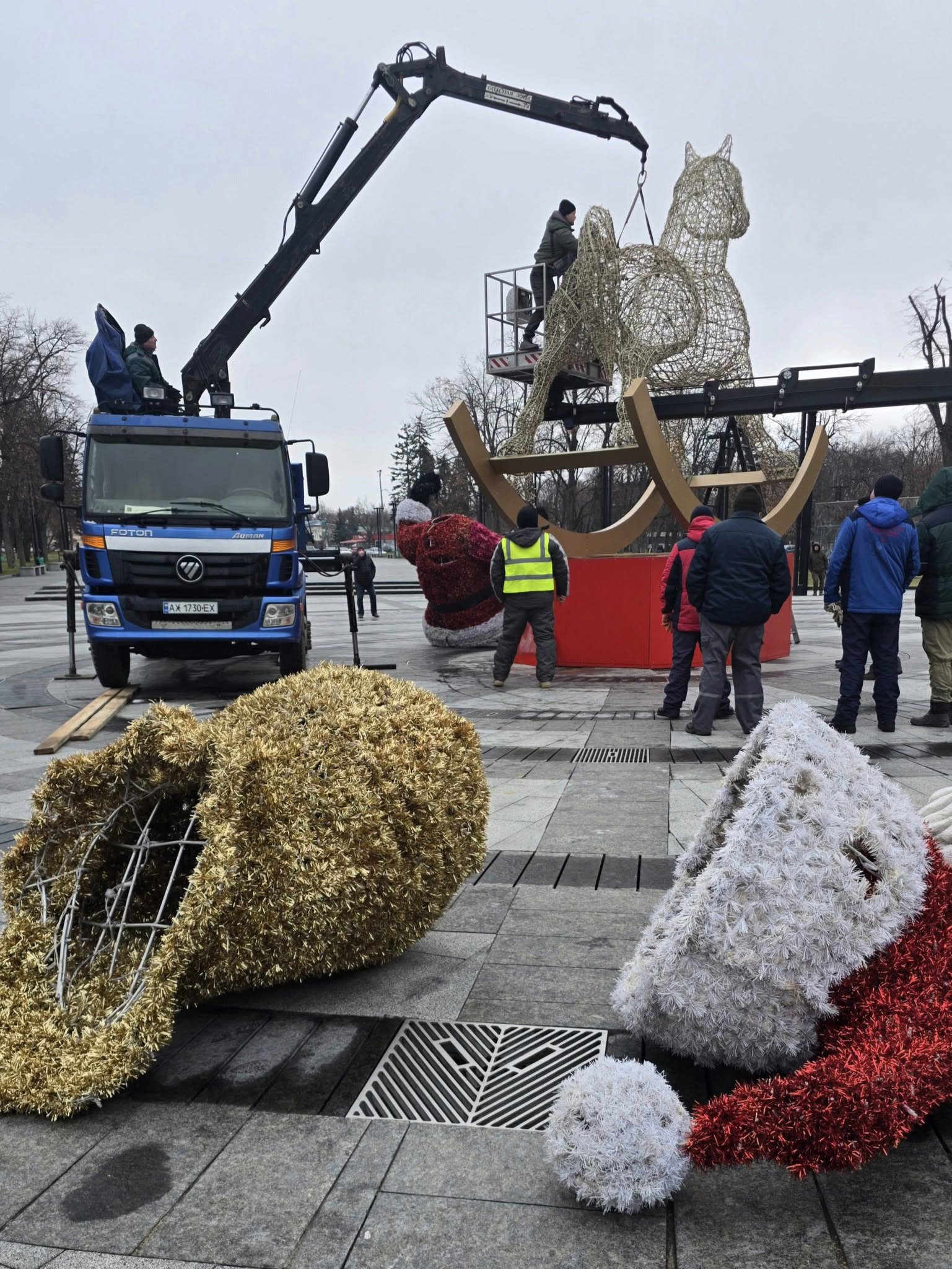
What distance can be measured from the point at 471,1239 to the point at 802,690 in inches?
316

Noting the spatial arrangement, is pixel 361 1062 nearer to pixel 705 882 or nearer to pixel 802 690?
pixel 705 882

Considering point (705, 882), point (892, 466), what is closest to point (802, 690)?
point (705, 882)

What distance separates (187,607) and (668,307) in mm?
7617

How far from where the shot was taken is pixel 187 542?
31.2 feet

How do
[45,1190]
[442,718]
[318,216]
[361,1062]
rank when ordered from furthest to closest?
1. [318,216]
2. [442,718]
3. [361,1062]
4. [45,1190]

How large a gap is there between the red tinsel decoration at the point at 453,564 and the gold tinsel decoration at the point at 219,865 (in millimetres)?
10348

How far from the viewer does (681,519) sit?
11.9 meters

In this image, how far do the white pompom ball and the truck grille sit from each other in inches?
325

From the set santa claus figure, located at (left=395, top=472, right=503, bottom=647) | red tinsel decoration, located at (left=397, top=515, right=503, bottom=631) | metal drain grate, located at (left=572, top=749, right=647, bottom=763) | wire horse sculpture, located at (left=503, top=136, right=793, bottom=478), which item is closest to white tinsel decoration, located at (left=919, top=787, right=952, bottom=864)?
metal drain grate, located at (left=572, top=749, right=647, bottom=763)

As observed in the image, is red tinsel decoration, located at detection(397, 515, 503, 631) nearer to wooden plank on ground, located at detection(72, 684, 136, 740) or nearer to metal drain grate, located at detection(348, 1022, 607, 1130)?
wooden plank on ground, located at detection(72, 684, 136, 740)

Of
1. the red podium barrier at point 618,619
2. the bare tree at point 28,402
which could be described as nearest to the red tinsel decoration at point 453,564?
the red podium barrier at point 618,619

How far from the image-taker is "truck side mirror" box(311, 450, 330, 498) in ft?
36.8

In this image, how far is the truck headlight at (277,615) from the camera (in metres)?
9.78

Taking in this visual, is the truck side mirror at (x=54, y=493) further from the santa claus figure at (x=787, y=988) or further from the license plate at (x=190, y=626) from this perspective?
the santa claus figure at (x=787, y=988)
